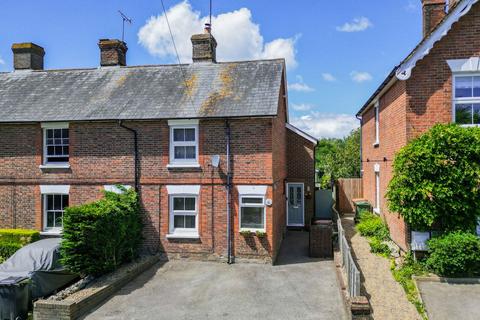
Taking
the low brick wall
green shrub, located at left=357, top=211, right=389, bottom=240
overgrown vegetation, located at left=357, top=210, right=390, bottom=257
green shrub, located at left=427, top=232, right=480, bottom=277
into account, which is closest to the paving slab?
green shrub, located at left=427, top=232, right=480, bottom=277

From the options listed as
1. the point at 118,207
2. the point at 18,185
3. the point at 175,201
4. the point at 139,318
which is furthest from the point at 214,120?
the point at 18,185

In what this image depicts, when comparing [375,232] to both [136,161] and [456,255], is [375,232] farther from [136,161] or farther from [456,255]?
[136,161]

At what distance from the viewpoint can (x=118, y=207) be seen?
13383mm

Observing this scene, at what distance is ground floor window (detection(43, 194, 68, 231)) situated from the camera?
1543 centimetres

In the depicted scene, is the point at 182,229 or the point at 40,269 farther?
the point at 182,229

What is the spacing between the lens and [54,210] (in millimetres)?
15461

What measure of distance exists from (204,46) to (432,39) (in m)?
9.84

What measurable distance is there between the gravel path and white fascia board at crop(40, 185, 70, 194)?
448 inches

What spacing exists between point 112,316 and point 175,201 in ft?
17.7

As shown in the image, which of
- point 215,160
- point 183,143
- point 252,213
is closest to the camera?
point 215,160

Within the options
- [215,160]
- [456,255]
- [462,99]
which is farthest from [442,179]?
[215,160]

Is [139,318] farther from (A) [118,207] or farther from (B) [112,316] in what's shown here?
(A) [118,207]

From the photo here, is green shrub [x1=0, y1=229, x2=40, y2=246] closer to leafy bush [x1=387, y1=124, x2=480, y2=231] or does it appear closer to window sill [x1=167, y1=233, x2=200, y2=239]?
window sill [x1=167, y1=233, x2=200, y2=239]

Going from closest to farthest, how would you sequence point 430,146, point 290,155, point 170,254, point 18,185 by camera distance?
point 430,146 → point 170,254 → point 18,185 → point 290,155
